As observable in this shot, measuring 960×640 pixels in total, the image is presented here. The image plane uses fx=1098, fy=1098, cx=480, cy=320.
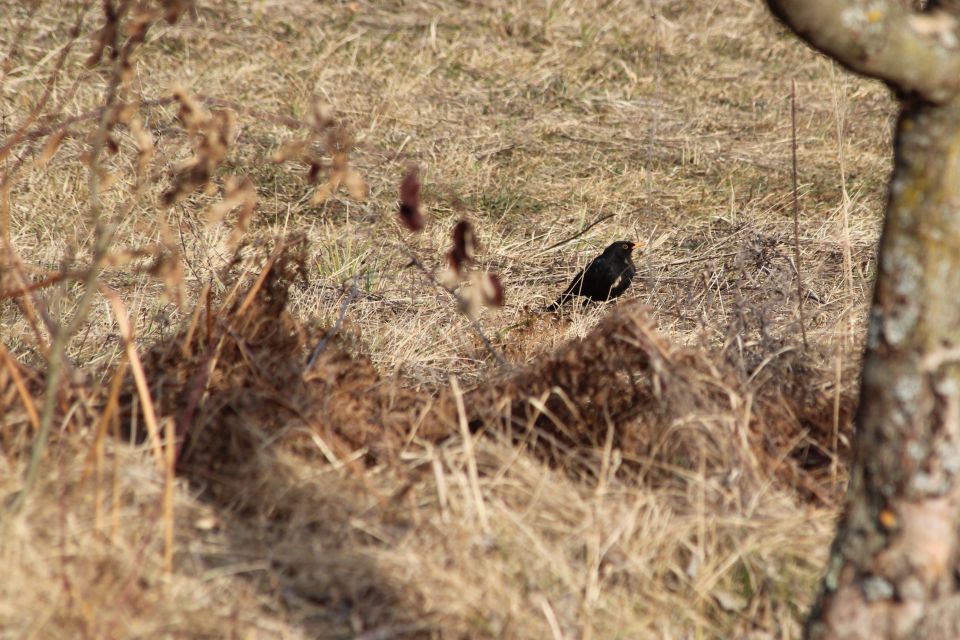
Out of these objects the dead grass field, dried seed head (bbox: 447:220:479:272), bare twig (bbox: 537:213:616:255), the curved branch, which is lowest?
bare twig (bbox: 537:213:616:255)

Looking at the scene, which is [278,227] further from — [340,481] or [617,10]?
[617,10]

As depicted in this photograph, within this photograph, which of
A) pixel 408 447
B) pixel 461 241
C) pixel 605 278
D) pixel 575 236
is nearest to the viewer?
pixel 461 241

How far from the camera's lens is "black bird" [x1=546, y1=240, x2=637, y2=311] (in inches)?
212

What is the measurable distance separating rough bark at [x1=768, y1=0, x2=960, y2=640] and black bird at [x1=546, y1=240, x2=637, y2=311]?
349 centimetres

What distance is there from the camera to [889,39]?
1.63 metres

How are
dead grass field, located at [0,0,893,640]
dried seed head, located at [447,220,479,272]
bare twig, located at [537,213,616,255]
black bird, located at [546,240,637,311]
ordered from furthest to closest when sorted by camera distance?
bare twig, located at [537,213,616,255] < black bird, located at [546,240,637,311] < dead grass field, located at [0,0,893,640] < dried seed head, located at [447,220,479,272]

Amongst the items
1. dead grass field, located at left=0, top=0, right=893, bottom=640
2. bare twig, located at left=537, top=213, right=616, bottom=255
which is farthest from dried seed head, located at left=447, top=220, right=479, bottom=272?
bare twig, located at left=537, top=213, right=616, bottom=255

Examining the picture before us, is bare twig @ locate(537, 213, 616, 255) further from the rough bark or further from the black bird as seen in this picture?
the rough bark

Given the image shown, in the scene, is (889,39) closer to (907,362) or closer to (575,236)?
(907,362)

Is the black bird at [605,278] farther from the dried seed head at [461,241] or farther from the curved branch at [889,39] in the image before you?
the curved branch at [889,39]

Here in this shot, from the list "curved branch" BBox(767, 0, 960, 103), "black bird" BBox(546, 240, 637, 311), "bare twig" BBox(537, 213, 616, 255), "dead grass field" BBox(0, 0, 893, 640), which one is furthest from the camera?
"bare twig" BBox(537, 213, 616, 255)

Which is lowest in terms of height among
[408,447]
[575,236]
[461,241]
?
[575,236]

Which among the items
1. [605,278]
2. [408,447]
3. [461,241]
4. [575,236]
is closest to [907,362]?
[461,241]

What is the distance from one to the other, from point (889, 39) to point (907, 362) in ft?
1.63
